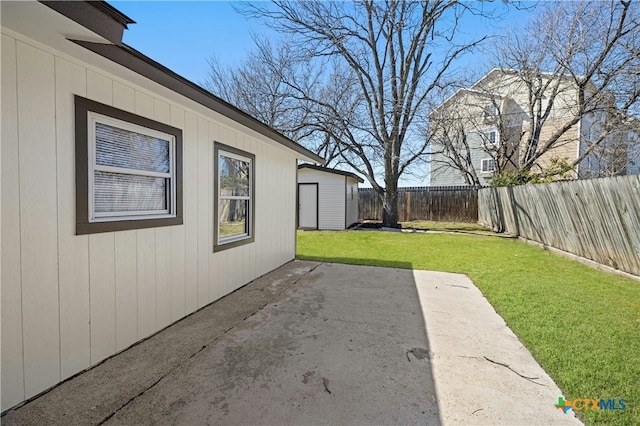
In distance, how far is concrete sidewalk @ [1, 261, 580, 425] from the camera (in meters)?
1.92

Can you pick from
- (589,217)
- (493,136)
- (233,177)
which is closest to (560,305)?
(589,217)

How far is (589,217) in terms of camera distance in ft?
19.8

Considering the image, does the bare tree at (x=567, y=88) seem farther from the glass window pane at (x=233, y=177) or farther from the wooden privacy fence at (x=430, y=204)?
the glass window pane at (x=233, y=177)

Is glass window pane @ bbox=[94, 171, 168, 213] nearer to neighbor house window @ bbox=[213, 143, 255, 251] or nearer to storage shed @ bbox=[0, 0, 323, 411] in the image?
storage shed @ bbox=[0, 0, 323, 411]

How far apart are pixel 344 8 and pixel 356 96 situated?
3937 millimetres

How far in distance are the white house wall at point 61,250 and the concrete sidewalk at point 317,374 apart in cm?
22

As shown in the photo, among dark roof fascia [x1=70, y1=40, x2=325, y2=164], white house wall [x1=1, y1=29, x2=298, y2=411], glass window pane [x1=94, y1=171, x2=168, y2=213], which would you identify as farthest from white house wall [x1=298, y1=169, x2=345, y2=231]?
glass window pane [x1=94, y1=171, x2=168, y2=213]

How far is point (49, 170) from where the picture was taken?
2133 millimetres

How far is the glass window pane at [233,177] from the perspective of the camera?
4.37 meters

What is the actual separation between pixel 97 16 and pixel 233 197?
3.08 m

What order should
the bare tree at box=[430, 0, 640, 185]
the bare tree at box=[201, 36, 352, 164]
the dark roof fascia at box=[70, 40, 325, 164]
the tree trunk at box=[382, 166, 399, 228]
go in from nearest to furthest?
the dark roof fascia at box=[70, 40, 325, 164] < the bare tree at box=[430, 0, 640, 185] < the bare tree at box=[201, 36, 352, 164] < the tree trunk at box=[382, 166, 399, 228]

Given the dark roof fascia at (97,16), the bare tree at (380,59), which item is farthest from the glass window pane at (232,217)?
the bare tree at (380,59)

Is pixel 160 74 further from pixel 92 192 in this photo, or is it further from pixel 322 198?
pixel 322 198

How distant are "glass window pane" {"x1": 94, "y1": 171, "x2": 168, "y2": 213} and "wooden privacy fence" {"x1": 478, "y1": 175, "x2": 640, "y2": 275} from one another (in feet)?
23.0
